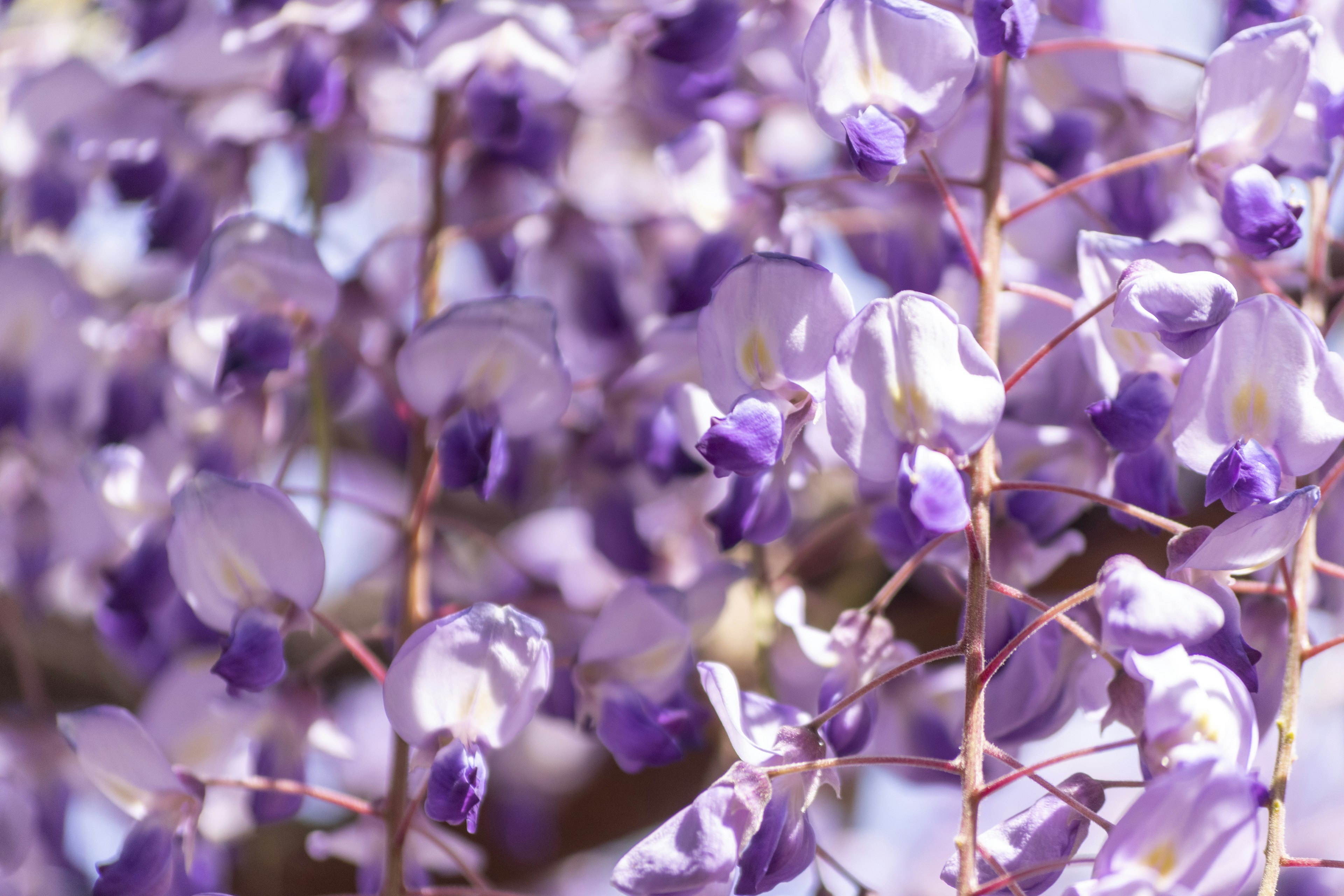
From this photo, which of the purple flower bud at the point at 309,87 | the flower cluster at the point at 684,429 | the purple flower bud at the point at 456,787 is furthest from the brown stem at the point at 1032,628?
the purple flower bud at the point at 309,87

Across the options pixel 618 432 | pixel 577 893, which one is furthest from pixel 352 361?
pixel 577 893

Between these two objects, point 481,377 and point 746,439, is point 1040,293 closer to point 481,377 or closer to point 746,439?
point 746,439

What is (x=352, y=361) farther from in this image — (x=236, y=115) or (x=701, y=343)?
(x=701, y=343)

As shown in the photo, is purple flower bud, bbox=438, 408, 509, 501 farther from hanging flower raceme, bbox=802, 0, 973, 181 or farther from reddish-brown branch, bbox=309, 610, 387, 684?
hanging flower raceme, bbox=802, 0, 973, 181

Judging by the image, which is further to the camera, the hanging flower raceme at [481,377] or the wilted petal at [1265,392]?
the hanging flower raceme at [481,377]

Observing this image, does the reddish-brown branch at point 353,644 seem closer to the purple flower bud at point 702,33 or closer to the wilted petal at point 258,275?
the wilted petal at point 258,275

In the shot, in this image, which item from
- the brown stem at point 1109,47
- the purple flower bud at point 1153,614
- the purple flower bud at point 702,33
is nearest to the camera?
the purple flower bud at point 1153,614

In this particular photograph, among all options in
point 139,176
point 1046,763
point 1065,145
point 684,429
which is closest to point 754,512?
point 684,429
